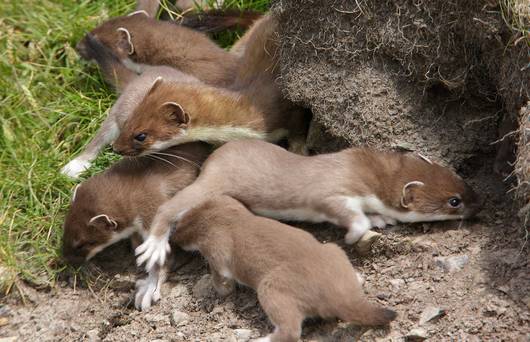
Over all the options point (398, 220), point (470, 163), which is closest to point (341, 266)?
point (398, 220)

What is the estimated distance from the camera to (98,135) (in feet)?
22.7

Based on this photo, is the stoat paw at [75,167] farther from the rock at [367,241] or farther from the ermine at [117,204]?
the rock at [367,241]

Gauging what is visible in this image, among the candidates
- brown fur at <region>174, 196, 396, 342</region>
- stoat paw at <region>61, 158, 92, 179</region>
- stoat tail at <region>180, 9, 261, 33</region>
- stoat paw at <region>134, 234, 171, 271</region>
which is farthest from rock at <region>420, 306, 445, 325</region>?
stoat tail at <region>180, 9, 261, 33</region>

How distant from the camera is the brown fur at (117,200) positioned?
243 inches

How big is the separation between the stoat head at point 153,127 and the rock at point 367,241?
5.17ft

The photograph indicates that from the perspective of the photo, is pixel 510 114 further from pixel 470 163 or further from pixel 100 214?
pixel 100 214

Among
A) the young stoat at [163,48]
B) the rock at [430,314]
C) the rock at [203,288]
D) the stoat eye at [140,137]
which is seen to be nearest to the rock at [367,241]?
the rock at [430,314]

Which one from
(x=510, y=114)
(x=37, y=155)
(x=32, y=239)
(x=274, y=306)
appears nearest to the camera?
(x=274, y=306)

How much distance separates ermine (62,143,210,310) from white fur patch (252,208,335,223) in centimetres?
67

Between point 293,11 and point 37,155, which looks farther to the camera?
point 37,155

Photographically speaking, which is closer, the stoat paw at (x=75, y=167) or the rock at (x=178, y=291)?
the rock at (x=178, y=291)

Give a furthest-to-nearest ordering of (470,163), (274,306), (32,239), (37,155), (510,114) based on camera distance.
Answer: (37,155) < (32,239) < (470,163) < (510,114) < (274,306)

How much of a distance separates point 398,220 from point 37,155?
9.90 ft

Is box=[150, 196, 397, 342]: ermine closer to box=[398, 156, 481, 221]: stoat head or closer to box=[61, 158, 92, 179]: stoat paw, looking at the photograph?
box=[398, 156, 481, 221]: stoat head
